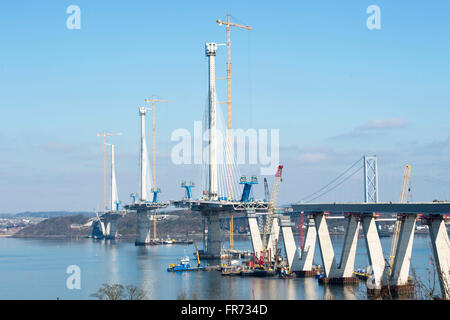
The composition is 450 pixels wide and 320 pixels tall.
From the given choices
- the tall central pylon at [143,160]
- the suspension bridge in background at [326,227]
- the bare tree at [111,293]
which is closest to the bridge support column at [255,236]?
the suspension bridge in background at [326,227]

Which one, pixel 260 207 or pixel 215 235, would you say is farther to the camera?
pixel 215 235

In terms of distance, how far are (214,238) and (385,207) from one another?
64.0 m

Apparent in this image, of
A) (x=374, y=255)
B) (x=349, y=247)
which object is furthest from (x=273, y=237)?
(x=374, y=255)

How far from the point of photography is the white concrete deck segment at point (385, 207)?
4853 centimetres

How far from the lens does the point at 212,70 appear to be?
112 m

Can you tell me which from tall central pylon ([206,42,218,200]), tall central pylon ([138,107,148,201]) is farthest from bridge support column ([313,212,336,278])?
tall central pylon ([138,107,148,201])

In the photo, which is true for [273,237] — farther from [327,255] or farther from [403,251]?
[403,251]

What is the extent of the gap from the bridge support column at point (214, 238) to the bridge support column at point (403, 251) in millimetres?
64764

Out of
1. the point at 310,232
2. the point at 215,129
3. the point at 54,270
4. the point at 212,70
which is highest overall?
the point at 212,70

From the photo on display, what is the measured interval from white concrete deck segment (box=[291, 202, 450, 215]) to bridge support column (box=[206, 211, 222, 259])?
43134 mm

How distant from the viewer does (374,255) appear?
5769cm
